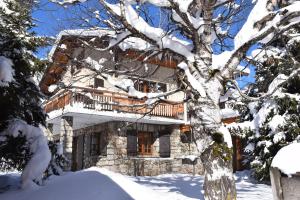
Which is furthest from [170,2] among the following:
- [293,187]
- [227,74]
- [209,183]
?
[293,187]

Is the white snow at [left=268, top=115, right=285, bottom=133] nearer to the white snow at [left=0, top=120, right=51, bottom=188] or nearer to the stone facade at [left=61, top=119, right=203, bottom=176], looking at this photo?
the stone facade at [left=61, top=119, right=203, bottom=176]

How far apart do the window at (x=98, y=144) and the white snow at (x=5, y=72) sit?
10401mm

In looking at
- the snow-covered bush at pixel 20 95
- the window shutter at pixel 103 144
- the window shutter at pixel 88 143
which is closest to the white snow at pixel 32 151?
the snow-covered bush at pixel 20 95

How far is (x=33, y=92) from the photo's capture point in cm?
987

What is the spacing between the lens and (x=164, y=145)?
2014 cm

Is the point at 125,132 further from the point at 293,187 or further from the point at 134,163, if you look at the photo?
the point at 293,187

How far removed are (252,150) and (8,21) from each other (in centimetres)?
954

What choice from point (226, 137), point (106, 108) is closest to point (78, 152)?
point (106, 108)

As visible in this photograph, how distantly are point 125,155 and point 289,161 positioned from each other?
15.1 metres

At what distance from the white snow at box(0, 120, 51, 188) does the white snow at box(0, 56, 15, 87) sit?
142 cm

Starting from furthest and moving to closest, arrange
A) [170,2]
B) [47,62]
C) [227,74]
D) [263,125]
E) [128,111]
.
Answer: [128,111], [263,125], [47,62], [227,74], [170,2]

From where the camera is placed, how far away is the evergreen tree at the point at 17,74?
8.41 meters

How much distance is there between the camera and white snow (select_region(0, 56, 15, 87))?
801 cm

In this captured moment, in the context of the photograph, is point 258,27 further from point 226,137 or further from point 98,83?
point 98,83
